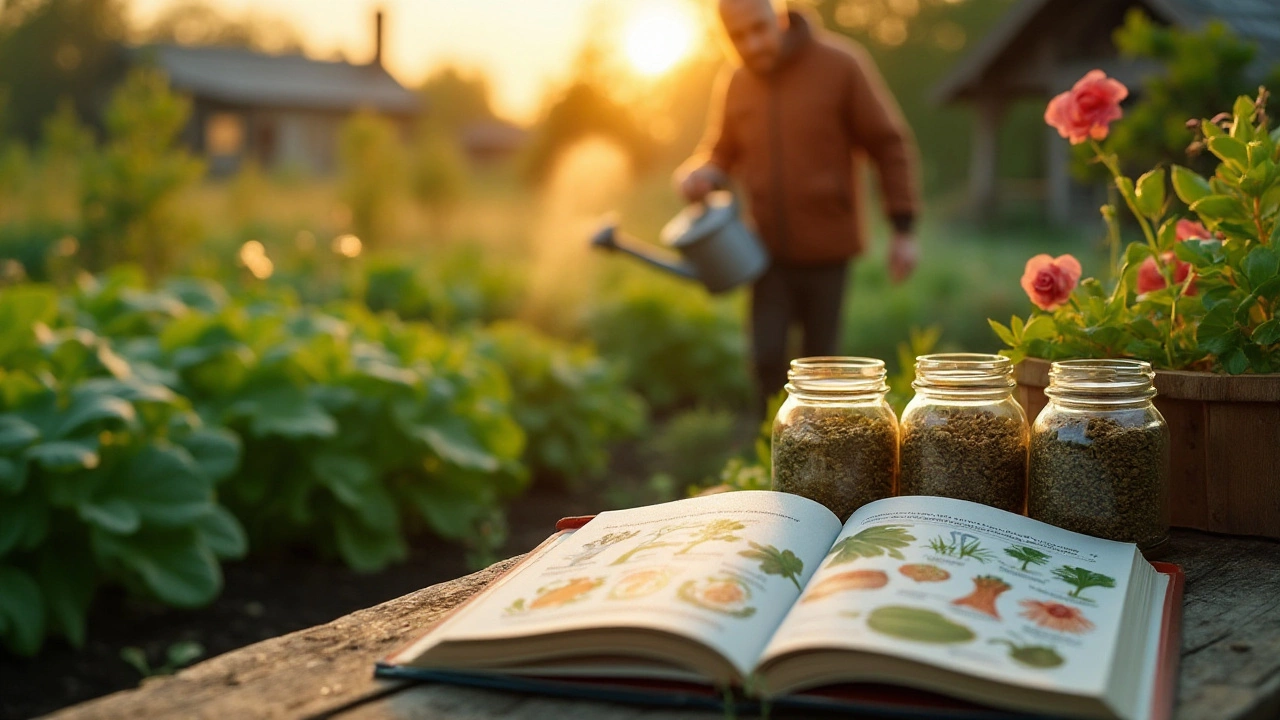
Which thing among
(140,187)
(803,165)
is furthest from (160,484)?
(140,187)

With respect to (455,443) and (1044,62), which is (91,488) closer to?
(455,443)

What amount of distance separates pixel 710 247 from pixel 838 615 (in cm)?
286

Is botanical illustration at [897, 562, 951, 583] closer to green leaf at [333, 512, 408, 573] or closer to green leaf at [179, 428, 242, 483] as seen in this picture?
green leaf at [179, 428, 242, 483]

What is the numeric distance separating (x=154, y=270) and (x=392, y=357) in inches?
193

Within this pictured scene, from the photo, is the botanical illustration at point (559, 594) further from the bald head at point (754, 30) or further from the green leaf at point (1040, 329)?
the bald head at point (754, 30)

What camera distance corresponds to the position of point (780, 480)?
4.60 ft

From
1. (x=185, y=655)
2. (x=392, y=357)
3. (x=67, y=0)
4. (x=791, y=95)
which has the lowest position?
(x=185, y=655)

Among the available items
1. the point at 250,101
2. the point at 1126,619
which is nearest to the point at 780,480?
the point at 1126,619

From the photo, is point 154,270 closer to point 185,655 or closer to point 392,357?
point 392,357

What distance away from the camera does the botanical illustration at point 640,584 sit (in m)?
1.01

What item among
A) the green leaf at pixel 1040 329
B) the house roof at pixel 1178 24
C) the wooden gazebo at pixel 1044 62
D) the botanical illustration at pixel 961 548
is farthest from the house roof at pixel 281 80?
the botanical illustration at pixel 961 548

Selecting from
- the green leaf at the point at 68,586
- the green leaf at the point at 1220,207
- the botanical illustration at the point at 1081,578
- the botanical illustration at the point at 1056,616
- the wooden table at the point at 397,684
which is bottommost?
the green leaf at the point at 68,586

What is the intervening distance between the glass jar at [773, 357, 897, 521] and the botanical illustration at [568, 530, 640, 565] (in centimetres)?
25

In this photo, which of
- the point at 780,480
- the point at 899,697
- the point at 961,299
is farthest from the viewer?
the point at 961,299
